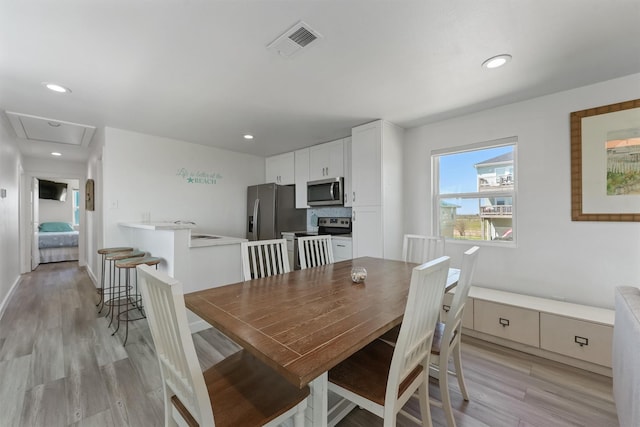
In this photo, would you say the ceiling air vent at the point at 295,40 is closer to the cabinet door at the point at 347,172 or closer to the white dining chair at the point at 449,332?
the white dining chair at the point at 449,332

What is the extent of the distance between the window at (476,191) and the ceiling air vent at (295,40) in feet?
7.18

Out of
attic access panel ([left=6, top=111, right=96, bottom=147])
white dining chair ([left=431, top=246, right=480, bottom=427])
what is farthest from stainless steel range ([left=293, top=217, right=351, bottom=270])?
attic access panel ([left=6, top=111, right=96, bottom=147])

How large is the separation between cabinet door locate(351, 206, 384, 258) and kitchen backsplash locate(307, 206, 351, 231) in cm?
85

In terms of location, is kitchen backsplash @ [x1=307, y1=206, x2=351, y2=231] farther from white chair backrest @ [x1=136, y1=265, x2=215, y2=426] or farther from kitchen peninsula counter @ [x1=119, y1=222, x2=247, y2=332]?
white chair backrest @ [x1=136, y1=265, x2=215, y2=426]

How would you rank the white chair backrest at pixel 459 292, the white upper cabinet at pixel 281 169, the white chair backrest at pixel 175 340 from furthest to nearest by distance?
the white upper cabinet at pixel 281 169 < the white chair backrest at pixel 459 292 < the white chair backrest at pixel 175 340

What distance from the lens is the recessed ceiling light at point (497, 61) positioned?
5.99 ft

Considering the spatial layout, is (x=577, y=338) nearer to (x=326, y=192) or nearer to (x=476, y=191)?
(x=476, y=191)

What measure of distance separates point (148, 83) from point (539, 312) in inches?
152

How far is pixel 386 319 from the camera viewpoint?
42.5 inches

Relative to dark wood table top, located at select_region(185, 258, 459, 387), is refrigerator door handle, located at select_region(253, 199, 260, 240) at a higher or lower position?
higher

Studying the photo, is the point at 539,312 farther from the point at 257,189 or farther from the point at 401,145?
the point at 257,189

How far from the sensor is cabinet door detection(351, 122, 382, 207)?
311 centimetres

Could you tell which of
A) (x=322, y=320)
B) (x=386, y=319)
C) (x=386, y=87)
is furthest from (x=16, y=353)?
(x=386, y=87)

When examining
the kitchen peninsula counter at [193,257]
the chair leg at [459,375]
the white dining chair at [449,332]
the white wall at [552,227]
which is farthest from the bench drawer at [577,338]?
the kitchen peninsula counter at [193,257]
